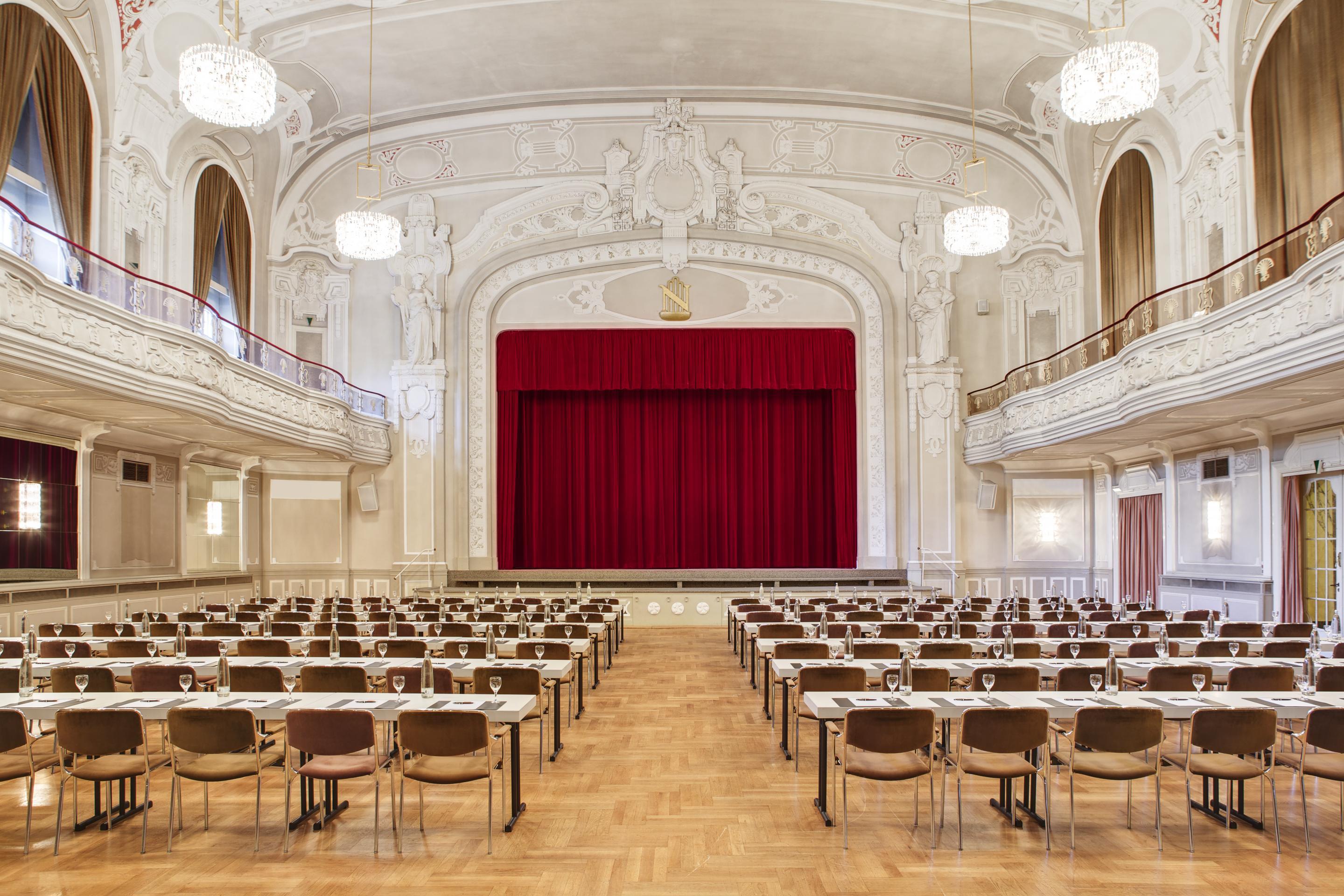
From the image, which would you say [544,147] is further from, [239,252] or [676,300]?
[239,252]

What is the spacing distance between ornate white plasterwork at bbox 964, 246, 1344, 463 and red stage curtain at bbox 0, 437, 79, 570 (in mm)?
14232

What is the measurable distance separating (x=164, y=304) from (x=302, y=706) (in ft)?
25.3

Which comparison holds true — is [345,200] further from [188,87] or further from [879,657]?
[879,657]

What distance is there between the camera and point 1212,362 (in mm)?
10758

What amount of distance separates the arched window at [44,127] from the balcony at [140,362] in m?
2.51

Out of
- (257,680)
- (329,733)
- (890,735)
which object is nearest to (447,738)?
(329,733)

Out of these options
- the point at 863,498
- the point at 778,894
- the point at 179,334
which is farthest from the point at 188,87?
the point at 863,498

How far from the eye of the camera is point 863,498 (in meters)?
20.6

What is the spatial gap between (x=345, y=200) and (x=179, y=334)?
9.23 m

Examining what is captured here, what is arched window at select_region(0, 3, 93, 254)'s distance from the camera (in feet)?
38.8

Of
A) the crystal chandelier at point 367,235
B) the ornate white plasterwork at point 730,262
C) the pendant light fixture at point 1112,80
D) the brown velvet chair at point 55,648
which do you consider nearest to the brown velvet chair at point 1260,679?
the pendant light fixture at point 1112,80

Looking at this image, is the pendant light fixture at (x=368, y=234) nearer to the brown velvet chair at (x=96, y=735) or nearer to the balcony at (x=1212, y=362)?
the brown velvet chair at (x=96, y=735)

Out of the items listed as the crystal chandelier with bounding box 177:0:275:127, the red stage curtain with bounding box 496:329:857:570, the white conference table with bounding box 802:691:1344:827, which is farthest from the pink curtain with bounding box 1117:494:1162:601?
the crystal chandelier with bounding box 177:0:275:127

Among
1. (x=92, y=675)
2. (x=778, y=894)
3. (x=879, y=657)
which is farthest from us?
(x=879, y=657)
